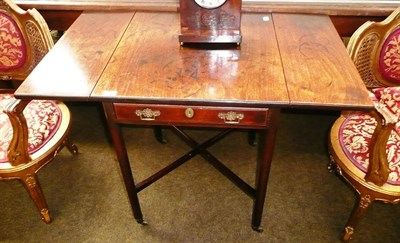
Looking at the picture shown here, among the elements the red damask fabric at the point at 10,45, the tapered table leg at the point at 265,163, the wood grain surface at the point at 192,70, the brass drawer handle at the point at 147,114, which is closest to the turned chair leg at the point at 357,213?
the tapered table leg at the point at 265,163

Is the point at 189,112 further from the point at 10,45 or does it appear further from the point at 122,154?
the point at 10,45

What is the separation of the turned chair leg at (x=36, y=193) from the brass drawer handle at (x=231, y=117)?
0.87 metres

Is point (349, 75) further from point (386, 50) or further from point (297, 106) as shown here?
point (386, 50)

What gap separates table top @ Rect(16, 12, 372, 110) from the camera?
3.25 feet

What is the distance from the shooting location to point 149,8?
152cm

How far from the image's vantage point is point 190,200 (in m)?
1.66

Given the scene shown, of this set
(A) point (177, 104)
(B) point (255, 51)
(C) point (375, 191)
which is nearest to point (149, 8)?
(B) point (255, 51)

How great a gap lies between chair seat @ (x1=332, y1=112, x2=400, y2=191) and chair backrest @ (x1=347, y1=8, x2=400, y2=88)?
0.68 ft

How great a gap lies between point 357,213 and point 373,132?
0.37 m

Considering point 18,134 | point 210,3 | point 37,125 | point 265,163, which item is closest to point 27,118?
point 37,125

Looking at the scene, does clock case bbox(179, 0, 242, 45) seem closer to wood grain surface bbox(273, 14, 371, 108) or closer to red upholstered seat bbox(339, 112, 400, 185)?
wood grain surface bbox(273, 14, 371, 108)

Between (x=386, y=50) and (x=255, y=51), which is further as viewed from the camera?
(x=386, y=50)

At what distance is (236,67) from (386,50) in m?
0.71

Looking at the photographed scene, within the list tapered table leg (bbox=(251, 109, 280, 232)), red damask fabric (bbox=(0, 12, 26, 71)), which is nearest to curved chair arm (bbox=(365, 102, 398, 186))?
tapered table leg (bbox=(251, 109, 280, 232))
